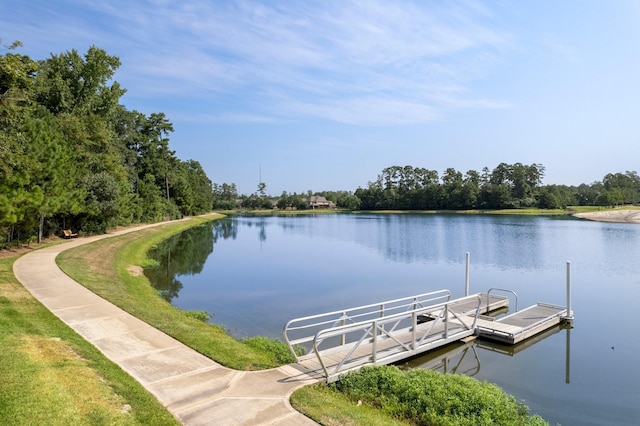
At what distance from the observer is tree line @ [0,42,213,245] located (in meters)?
13.7

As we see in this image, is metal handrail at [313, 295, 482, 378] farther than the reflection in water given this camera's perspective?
No

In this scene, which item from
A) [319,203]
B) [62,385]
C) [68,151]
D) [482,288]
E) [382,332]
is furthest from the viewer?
[319,203]

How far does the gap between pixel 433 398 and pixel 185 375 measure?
4039mm

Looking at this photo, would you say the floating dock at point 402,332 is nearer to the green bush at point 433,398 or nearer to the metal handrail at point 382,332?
the metal handrail at point 382,332

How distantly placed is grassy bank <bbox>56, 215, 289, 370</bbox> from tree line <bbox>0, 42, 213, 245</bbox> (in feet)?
9.82

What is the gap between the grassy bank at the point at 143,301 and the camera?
8.34 meters

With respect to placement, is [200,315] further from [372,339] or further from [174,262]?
[174,262]

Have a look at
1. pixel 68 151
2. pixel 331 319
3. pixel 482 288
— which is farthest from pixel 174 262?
pixel 482 288

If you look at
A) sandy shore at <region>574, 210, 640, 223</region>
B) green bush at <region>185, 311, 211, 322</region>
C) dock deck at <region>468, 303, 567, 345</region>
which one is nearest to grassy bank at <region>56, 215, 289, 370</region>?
green bush at <region>185, 311, 211, 322</region>

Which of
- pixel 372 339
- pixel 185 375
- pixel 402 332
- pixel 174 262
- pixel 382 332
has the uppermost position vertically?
pixel 382 332

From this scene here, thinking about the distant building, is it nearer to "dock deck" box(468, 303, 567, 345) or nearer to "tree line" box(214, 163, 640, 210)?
"tree line" box(214, 163, 640, 210)

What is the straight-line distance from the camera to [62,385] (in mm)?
5840

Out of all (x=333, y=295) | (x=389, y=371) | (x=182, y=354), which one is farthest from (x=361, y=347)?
(x=333, y=295)

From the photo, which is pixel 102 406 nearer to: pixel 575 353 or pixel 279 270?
pixel 575 353
